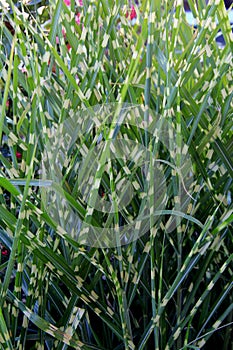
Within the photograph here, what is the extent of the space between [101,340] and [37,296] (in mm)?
153

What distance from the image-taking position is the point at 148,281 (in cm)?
78

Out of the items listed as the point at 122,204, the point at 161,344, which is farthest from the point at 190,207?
the point at 161,344

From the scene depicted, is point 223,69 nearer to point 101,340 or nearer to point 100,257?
point 100,257

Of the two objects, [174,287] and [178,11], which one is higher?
[178,11]

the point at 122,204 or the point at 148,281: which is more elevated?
the point at 122,204

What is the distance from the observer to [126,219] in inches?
28.3

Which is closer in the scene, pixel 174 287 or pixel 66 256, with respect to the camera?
pixel 174 287

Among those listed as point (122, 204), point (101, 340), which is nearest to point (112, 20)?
point (122, 204)

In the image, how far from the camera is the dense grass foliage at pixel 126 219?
646mm

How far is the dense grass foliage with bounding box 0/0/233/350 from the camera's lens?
0.65 meters

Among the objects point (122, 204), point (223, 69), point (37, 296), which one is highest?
point (223, 69)

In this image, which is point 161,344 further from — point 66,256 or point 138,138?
point 138,138

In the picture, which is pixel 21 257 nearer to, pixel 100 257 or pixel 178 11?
pixel 100 257

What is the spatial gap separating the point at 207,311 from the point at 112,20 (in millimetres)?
427
